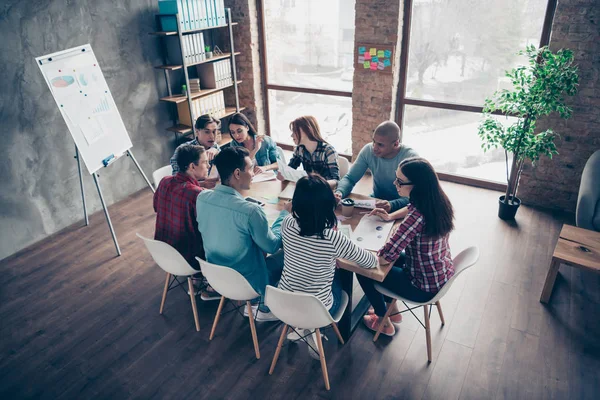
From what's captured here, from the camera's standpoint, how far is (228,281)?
2627 millimetres

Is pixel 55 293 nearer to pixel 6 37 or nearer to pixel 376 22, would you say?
pixel 6 37

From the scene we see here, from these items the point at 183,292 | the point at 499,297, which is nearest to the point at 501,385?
the point at 499,297

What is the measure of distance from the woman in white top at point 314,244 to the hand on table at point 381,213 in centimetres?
52

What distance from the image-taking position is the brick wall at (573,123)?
13.5 feet

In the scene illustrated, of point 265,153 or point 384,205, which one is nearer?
point 384,205

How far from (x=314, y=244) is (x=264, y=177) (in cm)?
155

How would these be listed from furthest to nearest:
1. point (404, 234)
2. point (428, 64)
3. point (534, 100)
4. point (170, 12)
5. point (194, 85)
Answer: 1. point (194, 85)
2. point (428, 64)
3. point (170, 12)
4. point (534, 100)
5. point (404, 234)

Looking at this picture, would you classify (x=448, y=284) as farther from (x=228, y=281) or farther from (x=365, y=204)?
(x=228, y=281)

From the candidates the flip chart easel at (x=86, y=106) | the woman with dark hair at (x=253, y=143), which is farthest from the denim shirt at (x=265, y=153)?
the flip chart easel at (x=86, y=106)

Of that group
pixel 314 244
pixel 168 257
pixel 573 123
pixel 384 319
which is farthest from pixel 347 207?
pixel 573 123

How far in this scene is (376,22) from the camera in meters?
5.12

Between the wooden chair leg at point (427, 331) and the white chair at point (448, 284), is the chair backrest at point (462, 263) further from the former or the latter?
the wooden chair leg at point (427, 331)

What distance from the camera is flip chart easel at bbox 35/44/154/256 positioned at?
3814mm

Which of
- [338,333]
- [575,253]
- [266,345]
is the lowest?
[266,345]
